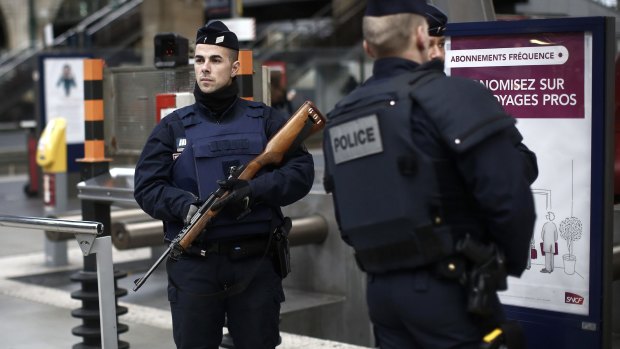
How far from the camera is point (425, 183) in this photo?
3.30 meters

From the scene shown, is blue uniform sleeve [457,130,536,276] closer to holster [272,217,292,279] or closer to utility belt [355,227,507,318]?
utility belt [355,227,507,318]

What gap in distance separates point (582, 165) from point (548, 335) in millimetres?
799

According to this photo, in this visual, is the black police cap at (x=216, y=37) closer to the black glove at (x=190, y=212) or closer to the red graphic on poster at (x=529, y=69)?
the black glove at (x=190, y=212)

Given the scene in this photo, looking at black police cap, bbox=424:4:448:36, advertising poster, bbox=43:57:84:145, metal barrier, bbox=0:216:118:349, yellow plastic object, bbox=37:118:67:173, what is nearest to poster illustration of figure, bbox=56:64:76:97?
advertising poster, bbox=43:57:84:145

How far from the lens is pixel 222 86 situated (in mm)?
4617

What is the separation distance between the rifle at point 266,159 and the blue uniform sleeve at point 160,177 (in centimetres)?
15

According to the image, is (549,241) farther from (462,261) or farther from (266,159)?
(462,261)

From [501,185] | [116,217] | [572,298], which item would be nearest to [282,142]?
[572,298]

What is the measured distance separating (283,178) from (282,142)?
6.2 inches

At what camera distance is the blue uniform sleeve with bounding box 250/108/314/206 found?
4508 mm

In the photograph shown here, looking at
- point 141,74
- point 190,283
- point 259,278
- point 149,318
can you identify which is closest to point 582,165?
point 259,278

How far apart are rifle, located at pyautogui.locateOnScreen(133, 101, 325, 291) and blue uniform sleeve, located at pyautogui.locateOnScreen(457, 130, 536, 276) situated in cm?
144

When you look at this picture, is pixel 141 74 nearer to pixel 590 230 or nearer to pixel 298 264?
pixel 298 264

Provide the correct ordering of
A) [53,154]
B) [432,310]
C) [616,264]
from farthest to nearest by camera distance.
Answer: [53,154] → [616,264] → [432,310]
